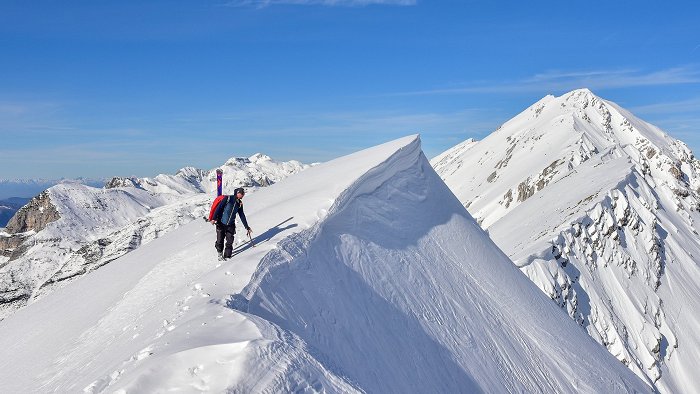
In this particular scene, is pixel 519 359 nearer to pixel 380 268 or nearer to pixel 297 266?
pixel 380 268

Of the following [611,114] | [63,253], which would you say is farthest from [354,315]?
[611,114]

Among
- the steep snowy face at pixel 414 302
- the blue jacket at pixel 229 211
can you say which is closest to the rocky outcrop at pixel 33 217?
the steep snowy face at pixel 414 302

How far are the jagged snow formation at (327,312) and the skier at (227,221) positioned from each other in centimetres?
46

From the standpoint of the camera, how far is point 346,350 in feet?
33.0

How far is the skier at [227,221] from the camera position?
505 inches

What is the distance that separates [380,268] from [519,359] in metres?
5.18

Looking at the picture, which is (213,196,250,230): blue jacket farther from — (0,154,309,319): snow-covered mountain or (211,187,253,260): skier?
(0,154,309,319): snow-covered mountain

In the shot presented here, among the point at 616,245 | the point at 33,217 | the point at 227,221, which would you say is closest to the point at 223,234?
the point at 227,221

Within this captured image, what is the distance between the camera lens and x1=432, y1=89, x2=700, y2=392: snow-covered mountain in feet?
220

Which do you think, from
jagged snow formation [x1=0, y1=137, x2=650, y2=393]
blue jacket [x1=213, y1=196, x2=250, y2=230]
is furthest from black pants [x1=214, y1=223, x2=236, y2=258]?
jagged snow formation [x1=0, y1=137, x2=650, y2=393]

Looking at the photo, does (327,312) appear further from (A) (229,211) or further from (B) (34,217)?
(B) (34,217)

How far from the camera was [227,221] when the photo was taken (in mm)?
13031

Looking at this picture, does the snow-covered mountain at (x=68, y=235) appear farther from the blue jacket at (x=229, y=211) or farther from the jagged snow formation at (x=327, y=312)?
the blue jacket at (x=229, y=211)

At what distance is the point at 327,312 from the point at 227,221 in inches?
153
